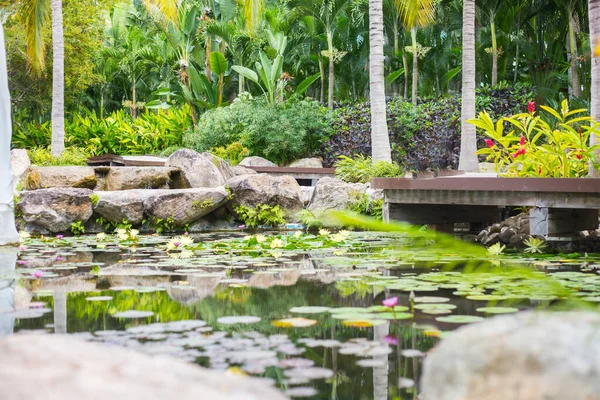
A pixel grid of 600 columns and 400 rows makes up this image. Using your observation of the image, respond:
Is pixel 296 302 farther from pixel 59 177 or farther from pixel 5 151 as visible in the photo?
pixel 59 177

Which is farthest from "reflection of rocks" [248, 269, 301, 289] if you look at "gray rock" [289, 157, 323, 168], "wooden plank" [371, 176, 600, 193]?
"gray rock" [289, 157, 323, 168]

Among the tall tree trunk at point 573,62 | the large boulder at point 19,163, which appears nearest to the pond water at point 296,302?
the large boulder at point 19,163

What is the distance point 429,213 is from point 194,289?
154 inches

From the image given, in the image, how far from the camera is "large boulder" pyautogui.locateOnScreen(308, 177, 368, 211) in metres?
9.70

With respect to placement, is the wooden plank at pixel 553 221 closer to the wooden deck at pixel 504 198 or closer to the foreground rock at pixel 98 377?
the wooden deck at pixel 504 198

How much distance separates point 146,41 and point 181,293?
1088 inches

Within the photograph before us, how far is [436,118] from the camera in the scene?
1606 cm

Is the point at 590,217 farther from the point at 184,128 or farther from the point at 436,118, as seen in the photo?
the point at 184,128

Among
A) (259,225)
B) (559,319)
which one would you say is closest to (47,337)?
(559,319)

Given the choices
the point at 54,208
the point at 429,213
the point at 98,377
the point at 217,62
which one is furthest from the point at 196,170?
the point at 217,62

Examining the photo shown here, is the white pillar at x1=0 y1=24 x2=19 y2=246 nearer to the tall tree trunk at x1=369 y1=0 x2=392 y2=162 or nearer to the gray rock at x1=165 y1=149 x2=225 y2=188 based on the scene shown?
the gray rock at x1=165 y1=149 x2=225 y2=188

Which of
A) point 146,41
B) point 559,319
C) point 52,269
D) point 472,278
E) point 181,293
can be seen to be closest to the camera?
point 559,319

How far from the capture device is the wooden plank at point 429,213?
273 inches

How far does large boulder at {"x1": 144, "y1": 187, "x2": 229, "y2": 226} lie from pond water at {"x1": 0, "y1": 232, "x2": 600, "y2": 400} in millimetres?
3006
